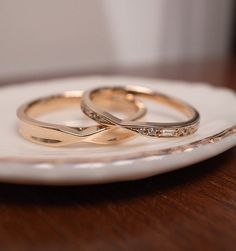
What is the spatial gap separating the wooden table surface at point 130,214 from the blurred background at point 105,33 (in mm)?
635

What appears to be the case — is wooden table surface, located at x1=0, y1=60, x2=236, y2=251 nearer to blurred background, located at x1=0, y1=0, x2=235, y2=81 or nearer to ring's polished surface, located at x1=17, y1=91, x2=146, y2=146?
ring's polished surface, located at x1=17, y1=91, x2=146, y2=146

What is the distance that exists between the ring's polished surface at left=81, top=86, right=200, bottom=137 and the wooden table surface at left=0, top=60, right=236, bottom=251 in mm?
35

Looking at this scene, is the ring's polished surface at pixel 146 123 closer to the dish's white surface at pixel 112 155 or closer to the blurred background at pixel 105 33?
the dish's white surface at pixel 112 155

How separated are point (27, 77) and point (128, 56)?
1.23 ft

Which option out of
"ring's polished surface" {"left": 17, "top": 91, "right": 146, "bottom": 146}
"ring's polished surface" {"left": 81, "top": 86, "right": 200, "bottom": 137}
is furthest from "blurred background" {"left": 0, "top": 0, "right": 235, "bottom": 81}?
"ring's polished surface" {"left": 17, "top": 91, "right": 146, "bottom": 146}

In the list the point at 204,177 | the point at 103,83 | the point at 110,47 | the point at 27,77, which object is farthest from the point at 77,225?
the point at 110,47

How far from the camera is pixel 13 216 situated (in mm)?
306

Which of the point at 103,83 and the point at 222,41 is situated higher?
the point at 103,83

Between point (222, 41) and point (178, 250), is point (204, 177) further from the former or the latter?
point (222, 41)

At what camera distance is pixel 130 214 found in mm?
305

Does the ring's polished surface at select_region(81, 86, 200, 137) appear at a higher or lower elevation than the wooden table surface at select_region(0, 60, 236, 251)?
higher

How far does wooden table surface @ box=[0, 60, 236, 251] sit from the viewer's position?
27cm

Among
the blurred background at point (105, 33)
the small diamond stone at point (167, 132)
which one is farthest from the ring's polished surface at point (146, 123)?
the blurred background at point (105, 33)

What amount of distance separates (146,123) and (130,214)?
0.09 m
